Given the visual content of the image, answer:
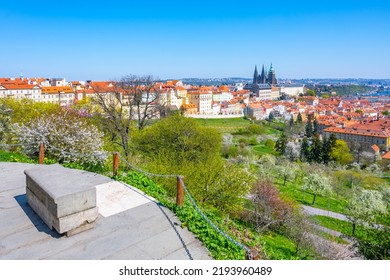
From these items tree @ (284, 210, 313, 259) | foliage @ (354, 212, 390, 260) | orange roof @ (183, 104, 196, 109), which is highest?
orange roof @ (183, 104, 196, 109)

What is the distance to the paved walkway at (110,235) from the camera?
5.12 meters

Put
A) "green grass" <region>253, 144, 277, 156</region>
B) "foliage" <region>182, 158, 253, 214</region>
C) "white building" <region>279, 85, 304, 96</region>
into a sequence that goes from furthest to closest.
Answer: "white building" <region>279, 85, 304, 96</region> < "green grass" <region>253, 144, 277, 156</region> < "foliage" <region>182, 158, 253, 214</region>

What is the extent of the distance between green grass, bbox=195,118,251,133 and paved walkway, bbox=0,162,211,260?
6808 cm

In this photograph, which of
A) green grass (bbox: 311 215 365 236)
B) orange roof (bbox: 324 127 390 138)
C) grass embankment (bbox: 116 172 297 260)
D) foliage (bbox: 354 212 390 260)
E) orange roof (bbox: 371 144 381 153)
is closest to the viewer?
grass embankment (bbox: 116 172 297 260)

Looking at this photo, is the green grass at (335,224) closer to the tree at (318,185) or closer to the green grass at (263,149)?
the tree at (318,185)

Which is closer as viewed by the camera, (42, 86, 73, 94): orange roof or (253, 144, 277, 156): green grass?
(253, 144, 277, 156): green grass

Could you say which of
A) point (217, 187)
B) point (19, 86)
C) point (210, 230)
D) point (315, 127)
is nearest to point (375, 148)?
point (315, 127)

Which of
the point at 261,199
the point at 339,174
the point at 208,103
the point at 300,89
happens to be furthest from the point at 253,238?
the point at 300,89

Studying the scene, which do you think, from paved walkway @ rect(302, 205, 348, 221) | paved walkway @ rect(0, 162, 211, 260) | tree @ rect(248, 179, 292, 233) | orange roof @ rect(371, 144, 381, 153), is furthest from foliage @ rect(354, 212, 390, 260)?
orange roof @ rect(371, 144, 381, 153)

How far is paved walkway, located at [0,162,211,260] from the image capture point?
512 centimetres

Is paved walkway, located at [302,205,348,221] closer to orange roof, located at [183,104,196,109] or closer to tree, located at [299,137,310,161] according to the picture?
tree, located at [299,137,310,161]

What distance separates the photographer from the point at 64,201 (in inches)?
209

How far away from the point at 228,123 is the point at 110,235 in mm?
82033
